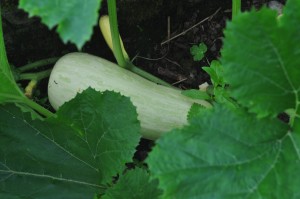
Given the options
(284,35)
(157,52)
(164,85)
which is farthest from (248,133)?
(157,52)

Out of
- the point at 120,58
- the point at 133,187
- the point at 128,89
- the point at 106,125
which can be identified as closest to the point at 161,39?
the point at 120,58

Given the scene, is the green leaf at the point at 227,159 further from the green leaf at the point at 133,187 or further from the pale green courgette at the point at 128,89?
the pale green courgette at the point at 128,89

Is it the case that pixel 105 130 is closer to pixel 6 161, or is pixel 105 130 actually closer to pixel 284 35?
pixel 6 161

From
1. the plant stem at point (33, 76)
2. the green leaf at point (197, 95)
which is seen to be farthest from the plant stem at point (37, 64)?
the green leaf at point (197, 95)

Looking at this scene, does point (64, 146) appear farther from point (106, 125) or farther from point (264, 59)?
point (264, 59)

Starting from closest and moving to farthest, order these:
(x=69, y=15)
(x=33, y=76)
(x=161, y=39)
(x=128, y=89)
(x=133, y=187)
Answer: (x=69, y=15) → (x=133, y=187) → (x=128, y=89) → (x=33, y=76) → (x=161, y=39)

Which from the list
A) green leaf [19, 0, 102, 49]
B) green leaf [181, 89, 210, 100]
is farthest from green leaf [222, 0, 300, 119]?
green leaf [181, 89, 210, 100]
